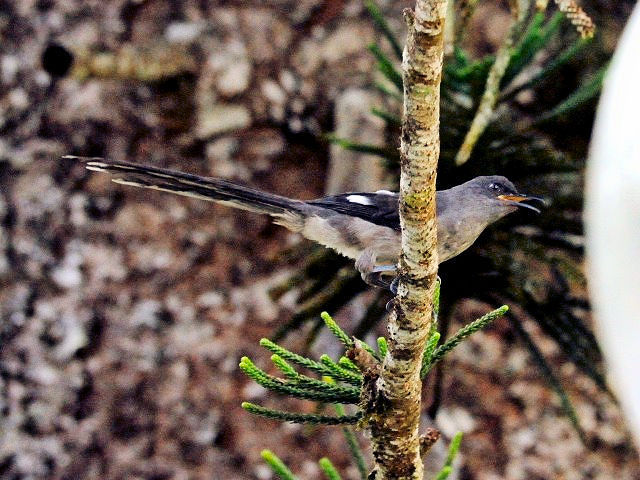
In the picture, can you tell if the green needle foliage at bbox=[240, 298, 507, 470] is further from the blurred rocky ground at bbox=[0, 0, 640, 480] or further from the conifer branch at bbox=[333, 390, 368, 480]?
the blurred rocky ground at bbox=[0, 0, 640, 480]

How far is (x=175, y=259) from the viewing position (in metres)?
3.25

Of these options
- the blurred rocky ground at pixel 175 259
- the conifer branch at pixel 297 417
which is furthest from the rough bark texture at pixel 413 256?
the blurred rocky ground at pixel 175 259

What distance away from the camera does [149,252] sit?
3.24m

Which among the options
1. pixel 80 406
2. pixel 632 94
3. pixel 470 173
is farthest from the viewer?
pixel 80 406

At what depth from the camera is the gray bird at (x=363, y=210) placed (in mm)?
1736

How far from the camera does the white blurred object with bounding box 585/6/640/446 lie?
3.31ft

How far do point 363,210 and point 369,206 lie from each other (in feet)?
0.10

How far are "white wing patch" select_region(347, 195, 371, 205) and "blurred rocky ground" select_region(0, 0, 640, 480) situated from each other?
3.19ft

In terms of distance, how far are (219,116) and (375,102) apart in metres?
0.61

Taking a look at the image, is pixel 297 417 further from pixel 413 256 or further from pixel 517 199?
pixel 517 199

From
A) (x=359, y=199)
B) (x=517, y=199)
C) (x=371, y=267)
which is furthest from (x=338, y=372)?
(x=517, y=199)

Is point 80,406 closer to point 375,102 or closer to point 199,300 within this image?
point 199,300

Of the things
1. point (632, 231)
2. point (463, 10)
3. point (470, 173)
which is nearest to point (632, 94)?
point (632, 231)

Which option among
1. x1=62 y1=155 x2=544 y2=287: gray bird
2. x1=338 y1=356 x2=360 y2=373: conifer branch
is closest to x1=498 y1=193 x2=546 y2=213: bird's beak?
x1=62 y1=155 x2=544 y2=287: gray bird
